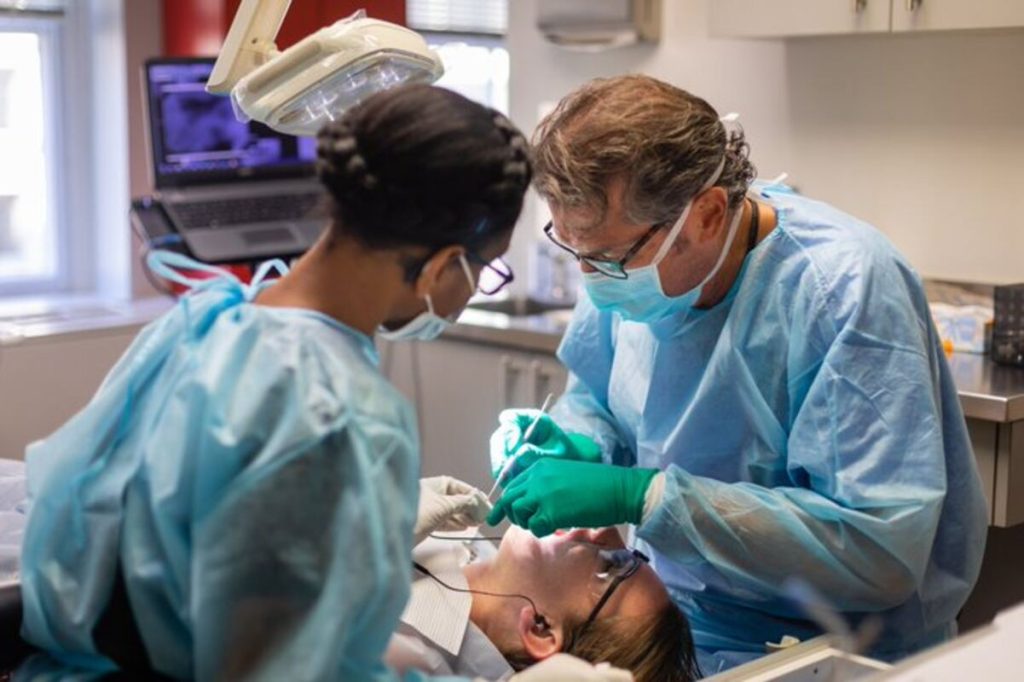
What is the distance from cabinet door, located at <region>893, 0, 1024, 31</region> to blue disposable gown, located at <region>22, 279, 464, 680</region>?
1927 millimetres

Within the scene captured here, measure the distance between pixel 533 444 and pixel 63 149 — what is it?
2.34 metres

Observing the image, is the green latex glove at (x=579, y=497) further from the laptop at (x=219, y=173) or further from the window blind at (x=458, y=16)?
the window blind at (x=458, y=16)

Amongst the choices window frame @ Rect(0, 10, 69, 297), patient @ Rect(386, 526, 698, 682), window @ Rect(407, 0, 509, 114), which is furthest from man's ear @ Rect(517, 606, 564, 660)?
window @ Rect(407, 0, 509, 114)

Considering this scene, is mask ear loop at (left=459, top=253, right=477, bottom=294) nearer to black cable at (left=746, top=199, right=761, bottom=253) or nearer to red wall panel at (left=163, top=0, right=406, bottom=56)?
black cable at (left=746, top=199, right=761, bottom=253)

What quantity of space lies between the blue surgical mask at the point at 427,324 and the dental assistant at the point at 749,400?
0.52 metres

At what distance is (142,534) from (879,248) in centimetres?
109

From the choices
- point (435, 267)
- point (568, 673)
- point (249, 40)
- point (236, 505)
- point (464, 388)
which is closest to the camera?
point (236, 505)

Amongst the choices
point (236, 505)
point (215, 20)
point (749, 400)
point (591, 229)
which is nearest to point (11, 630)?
point (236, 505)

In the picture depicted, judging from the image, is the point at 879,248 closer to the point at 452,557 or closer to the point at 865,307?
the point at 865,307

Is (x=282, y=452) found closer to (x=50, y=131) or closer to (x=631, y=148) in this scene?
(x=631, y=148)

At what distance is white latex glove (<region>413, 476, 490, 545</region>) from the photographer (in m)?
1.80

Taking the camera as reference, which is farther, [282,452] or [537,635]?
[537,635]

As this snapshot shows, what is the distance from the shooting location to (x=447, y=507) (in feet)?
5.95

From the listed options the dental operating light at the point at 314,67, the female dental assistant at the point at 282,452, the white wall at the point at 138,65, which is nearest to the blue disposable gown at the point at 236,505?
the female dental assistant at the point at 282,452
